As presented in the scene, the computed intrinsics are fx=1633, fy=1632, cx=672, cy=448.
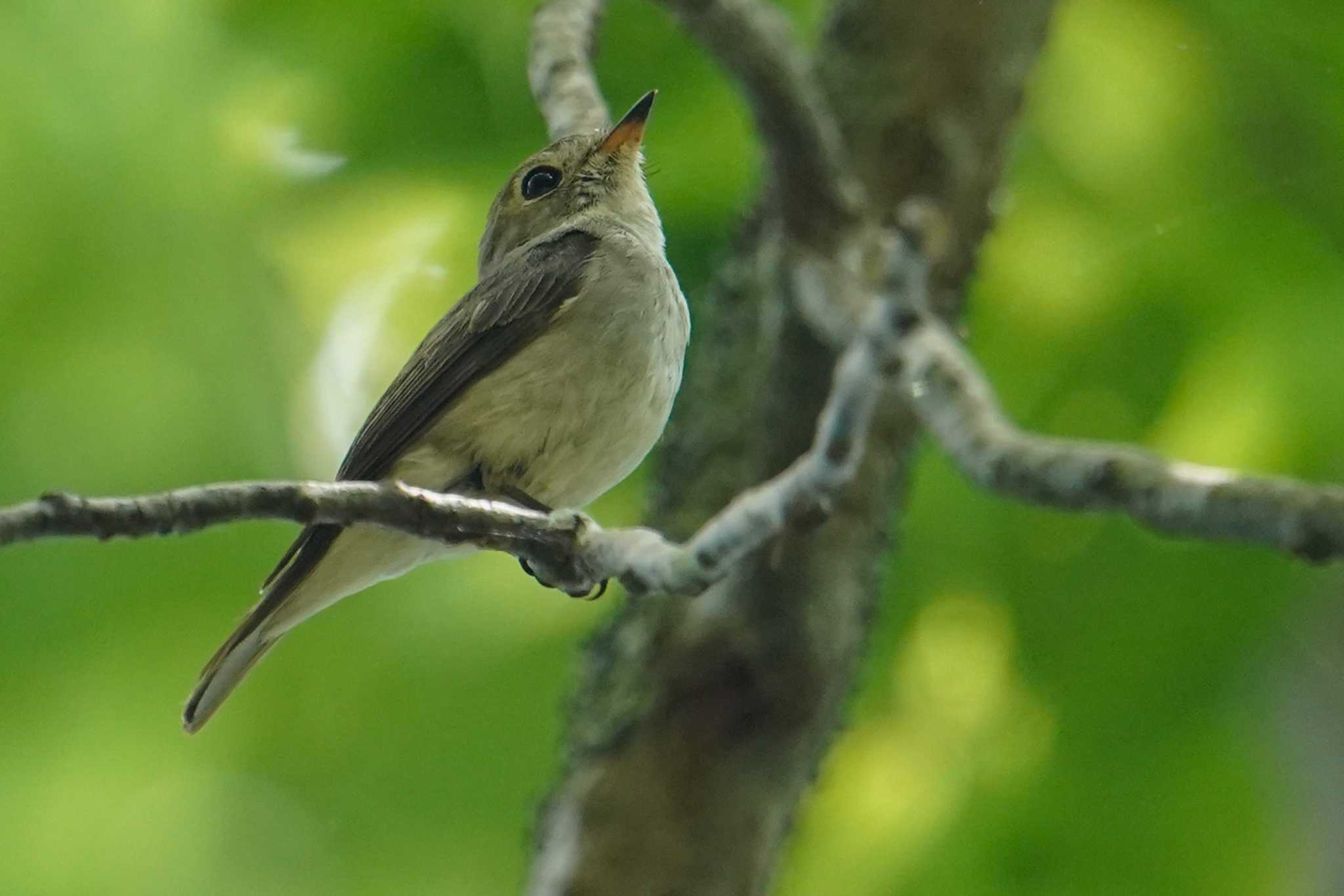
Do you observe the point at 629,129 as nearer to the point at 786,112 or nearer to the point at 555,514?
the point at 786,112

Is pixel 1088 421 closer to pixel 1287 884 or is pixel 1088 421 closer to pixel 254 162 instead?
pixel 1287 884

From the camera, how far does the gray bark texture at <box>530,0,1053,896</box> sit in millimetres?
4191

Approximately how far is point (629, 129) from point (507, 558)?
5.19 feet

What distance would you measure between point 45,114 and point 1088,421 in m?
3.66

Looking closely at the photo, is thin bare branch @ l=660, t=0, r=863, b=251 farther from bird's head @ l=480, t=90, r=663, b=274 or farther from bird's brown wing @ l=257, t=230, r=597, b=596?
bird's head @ l=480, t=90, r=663, b=274

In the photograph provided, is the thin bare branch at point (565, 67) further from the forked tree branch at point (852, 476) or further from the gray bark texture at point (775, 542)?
the forked tree branch at point (852, 476)

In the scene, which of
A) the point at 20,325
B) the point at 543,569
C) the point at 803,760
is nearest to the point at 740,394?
the point at 803,760

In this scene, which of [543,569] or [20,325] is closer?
[543,569]

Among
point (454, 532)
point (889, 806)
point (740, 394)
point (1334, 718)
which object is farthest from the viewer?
point (1334, 718)

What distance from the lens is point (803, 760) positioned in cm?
437

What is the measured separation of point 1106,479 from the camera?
83.6 inches

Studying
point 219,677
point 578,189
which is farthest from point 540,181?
point 219,677

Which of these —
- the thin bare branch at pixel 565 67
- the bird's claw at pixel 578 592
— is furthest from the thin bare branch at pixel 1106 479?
the thin bare branch at pixel 565 67

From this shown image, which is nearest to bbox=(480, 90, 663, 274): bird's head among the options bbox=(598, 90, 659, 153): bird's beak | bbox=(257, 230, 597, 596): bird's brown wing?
bbox=(598, 90, 659, 153): bird's beak
